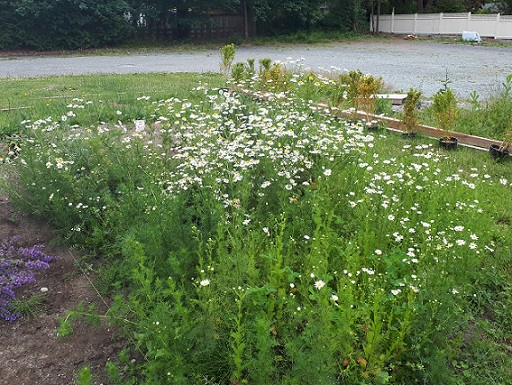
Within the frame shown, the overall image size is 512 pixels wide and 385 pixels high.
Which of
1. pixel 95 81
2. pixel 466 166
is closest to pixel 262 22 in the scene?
pixel 95 81

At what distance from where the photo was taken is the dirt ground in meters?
2.77

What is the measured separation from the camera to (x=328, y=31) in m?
25.9

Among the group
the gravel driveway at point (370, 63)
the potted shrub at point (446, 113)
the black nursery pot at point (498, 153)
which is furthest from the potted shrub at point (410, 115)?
the gravel driveway at point (370, 63)

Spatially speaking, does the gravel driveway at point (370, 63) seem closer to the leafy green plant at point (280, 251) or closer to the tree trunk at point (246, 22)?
the tree trunk at point (246, 22)

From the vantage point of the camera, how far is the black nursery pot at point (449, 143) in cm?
600

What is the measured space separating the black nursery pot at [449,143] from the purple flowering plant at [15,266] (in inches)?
192

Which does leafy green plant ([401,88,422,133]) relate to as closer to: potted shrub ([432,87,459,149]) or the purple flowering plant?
potted shrub ([432,87,459,149])

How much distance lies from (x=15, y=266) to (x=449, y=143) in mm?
5191

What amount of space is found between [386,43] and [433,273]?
877 inches

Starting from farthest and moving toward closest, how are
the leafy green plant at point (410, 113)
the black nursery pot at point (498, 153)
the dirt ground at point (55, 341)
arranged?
1. the leafy green plant at point (410, 113)
2. the black nursery pot at point (498, 153)
3. the dirt ground at point (55, 341)

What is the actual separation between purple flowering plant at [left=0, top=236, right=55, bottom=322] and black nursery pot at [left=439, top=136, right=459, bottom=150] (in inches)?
192

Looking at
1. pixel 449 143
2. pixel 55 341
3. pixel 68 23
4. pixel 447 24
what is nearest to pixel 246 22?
pixel 68 23

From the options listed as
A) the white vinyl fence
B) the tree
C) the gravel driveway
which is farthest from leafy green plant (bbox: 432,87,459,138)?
the white vinyl fence

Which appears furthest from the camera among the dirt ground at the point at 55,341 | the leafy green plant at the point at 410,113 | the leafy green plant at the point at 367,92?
the leafy green plant at the point at 367,92
